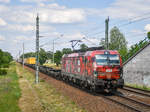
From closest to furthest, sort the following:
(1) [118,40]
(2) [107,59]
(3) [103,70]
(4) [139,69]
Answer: (3) [103,70] < (2) [107,59] < (4) [139,69] < (1) [118,40]

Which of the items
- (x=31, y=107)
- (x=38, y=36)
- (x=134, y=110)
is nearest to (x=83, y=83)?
(x=31, y=107)

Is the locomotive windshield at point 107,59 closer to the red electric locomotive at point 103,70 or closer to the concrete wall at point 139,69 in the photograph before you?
the red electric locomotive at point 103,70

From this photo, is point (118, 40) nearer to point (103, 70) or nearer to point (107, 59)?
point (107, 59)

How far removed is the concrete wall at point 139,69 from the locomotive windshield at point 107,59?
631 cm

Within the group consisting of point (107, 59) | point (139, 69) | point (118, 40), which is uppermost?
point (118, 40)

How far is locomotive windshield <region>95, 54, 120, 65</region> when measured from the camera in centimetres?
1689

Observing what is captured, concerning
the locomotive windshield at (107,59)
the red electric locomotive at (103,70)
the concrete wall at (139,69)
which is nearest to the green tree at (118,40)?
the concrete wall at (139,69)

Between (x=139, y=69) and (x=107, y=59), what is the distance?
7.91 m

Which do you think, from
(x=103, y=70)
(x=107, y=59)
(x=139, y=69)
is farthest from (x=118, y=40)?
(x=103, y=70)

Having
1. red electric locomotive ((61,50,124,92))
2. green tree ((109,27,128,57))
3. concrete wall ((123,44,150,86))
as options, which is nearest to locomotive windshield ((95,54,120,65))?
red electric locomotive ((61,50,124,92))

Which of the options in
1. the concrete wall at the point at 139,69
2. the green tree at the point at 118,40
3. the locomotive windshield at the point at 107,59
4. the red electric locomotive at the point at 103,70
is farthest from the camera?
the green tree at the point at 118,40

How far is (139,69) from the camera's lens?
23.6 meters

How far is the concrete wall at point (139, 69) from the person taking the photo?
22.4 meters

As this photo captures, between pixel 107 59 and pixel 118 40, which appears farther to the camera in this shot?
pixel 118 40
